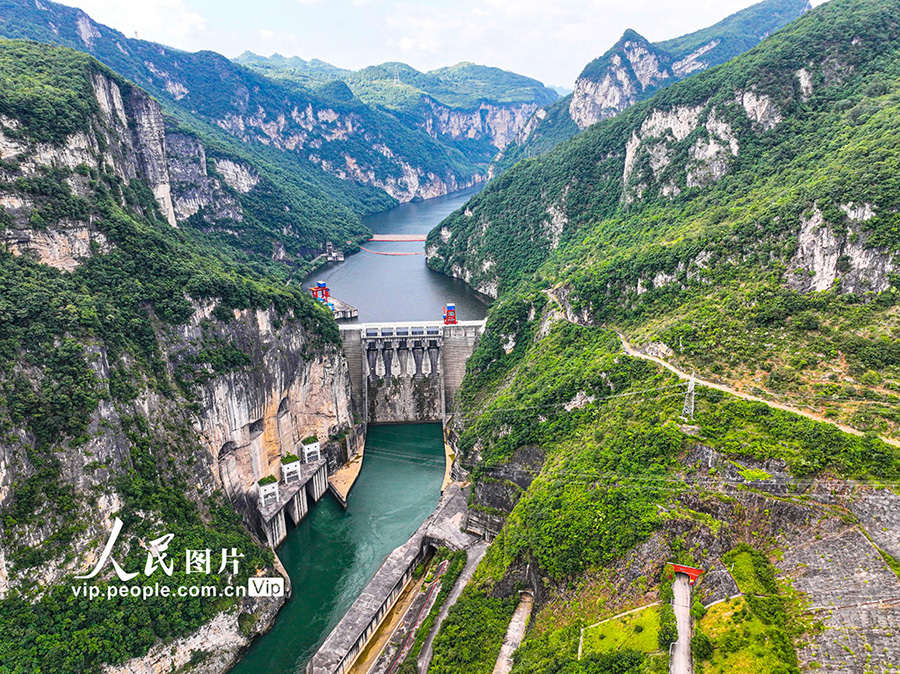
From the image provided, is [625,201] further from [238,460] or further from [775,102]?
[238,460]

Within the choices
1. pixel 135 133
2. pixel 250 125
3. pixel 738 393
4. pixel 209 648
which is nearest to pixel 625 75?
pixel 250 125

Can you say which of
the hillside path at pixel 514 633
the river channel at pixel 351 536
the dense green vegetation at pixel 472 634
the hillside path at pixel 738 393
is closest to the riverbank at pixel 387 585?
the river channel at pixel 351 536

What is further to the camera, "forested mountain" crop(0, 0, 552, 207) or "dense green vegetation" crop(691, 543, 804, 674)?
"forested mountain" crop(0, 0, 552, 207)

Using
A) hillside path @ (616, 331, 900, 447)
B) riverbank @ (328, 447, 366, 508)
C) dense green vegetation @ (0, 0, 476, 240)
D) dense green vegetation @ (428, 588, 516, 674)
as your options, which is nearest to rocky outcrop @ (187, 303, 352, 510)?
riverbank @ (328, 447, 366, 508)

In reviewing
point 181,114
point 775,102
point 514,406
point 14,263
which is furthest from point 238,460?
point 181,114

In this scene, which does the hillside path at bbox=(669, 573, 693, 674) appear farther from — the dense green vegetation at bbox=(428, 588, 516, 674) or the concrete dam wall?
the concrete dam wall

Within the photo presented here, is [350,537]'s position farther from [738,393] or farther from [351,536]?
[738,393]

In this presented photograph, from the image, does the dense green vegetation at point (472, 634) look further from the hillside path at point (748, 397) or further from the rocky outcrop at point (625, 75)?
the rocky outcrop at point (625, 75)

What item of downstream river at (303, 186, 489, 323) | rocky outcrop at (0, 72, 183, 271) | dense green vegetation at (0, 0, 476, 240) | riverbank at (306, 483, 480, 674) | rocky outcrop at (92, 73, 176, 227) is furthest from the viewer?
dense green vegetation at (0, 0, 476, 240)
